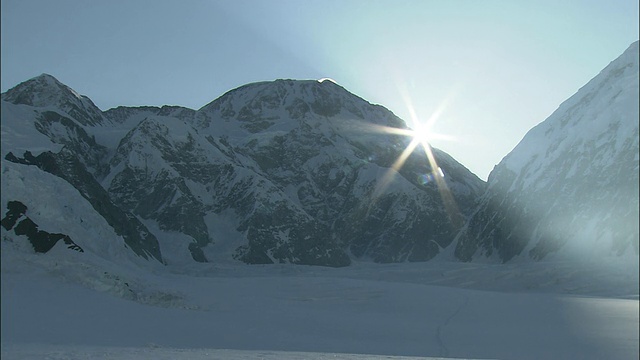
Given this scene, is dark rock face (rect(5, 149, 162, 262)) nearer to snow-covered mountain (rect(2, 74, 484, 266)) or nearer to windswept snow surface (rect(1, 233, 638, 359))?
snow-covered mountain (rect(2, 74, 484, 266))

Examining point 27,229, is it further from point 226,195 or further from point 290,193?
point 290,193

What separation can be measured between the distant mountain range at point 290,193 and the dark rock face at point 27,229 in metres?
0.08

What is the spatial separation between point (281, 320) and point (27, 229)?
9687 mm

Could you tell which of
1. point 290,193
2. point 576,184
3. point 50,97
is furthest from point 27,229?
point 290,193

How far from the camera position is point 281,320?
21.2 metres

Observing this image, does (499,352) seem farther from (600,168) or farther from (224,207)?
(224,207)

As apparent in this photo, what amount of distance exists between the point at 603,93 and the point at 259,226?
254ft

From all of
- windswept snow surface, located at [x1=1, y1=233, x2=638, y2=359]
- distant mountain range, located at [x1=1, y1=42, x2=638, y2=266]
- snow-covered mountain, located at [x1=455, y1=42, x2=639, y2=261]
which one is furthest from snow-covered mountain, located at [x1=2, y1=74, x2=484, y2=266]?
snow-covered mountain, located at [x1=455, y1=42, x2=639, y2=261]

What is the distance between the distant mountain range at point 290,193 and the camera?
42.8 metres

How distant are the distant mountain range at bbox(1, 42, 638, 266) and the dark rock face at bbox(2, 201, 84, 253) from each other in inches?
3.1

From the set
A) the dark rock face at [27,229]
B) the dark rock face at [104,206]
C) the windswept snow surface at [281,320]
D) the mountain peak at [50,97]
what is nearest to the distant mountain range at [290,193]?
the dark rock face at [27,229]

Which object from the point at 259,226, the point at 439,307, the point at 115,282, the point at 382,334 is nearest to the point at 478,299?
the point at 439,307

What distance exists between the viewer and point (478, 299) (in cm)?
2989

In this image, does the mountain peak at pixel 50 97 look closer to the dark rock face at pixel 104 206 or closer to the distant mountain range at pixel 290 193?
the distant mountain range at pixel 290 193
